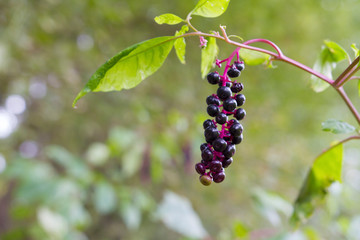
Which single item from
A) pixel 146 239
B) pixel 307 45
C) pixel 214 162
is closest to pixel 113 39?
pixel 307 45

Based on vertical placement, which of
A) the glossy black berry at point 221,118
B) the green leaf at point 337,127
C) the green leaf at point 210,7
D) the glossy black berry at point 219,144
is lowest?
the green leaf at point 337,127

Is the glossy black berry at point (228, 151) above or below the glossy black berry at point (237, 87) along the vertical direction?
below

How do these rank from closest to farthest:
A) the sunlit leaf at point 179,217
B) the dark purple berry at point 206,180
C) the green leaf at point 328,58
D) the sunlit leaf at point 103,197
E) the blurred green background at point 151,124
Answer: the dark purple berry at point 206,180 → the green leaf at point 328,58 → the sunlit leaf at point 179,217 → the blurred green background at point 151,124 → the sunlit leaf at point 103,197

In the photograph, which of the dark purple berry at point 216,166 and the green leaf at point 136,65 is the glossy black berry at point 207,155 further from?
the green leaf at point 136,65

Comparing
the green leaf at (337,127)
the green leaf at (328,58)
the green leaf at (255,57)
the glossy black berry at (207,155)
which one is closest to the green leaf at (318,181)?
the green leaf at (337,127)

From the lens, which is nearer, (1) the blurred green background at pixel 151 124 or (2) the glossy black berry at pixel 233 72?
(2) the glossy black berry at pixel 233 72

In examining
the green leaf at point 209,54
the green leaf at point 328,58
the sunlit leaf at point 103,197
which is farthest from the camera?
the sunlit leaf at point 103,197

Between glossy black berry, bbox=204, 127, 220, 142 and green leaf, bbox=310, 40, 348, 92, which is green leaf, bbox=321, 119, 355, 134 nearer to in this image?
green leaf, bbox=310, 40, 348, 92
